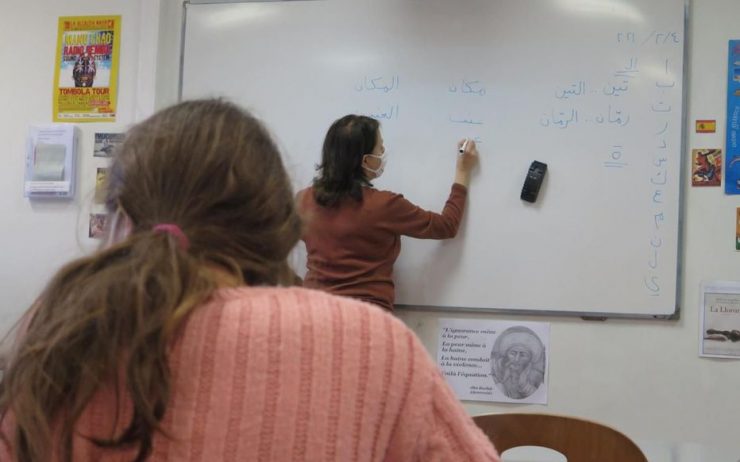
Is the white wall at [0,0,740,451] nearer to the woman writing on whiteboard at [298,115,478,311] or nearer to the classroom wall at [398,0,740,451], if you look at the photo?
the classroom wall at [398,0,740,451]

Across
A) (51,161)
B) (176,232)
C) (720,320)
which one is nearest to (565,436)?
(176,232)

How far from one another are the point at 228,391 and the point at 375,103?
5.88ft

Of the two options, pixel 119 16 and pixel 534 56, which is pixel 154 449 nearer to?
pixel 534 56

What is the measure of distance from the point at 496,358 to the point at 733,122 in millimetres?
1089

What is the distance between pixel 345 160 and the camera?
2059 mm

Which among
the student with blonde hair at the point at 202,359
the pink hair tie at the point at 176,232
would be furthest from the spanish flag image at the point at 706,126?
the pink hair tie at the point at 176,232

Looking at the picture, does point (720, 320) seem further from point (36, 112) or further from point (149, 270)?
point (36, 112)

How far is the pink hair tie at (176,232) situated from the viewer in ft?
2.13

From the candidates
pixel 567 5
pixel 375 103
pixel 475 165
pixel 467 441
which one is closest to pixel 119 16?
pixel 375 103

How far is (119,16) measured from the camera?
2.53 meters

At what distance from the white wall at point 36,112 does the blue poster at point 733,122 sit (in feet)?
6.75

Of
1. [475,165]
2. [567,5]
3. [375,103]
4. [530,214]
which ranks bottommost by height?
[530,214]

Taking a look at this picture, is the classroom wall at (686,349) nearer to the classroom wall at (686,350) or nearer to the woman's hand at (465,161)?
the classroom wall at (686,350)

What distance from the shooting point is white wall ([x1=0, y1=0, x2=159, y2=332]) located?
251 cm
